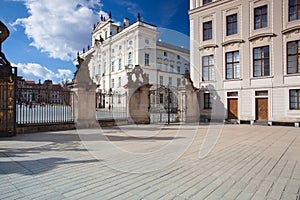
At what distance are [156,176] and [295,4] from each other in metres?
19.0

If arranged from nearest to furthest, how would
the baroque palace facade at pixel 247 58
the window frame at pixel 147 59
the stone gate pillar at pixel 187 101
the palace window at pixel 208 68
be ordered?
1. the baroque palace facade at pixel 247 58
2. the stone gate pillar at pixel 187 101
3. the palace window at pixel 208 68
4. the window frame at pixel 147 59

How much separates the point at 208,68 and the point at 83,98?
44.8 ft

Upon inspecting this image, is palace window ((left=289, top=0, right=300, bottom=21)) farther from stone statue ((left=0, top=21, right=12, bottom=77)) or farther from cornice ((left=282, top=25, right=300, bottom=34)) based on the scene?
stone statue ((left=0, top=21, right=12, bottom=77))

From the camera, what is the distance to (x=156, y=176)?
4148 mm

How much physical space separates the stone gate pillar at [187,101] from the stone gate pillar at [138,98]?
12.5ft

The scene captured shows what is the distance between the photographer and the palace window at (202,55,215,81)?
20.4 meters

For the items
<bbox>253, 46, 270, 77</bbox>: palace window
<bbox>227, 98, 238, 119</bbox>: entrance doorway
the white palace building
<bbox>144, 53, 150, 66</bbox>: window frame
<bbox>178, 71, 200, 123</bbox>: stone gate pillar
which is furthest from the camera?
<bbox>144, 53, 150, 66</bbox>: window frame

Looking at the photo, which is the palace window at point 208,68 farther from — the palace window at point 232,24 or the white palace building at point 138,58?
the white palace building at point 138,58

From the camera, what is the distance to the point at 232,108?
19.1 meters

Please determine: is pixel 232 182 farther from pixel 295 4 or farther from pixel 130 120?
pixel 295 4

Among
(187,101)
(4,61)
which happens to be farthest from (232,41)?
(4,61)

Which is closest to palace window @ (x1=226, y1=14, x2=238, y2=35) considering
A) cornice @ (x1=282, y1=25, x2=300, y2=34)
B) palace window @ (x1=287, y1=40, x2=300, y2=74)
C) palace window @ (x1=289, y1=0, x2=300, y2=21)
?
cornice @ (x1=282, y1=25, x2=300, y2=34)

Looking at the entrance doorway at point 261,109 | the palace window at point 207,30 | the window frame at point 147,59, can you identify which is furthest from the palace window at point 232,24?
the window frame at point 147,59

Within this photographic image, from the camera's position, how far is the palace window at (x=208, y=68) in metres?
20.4
